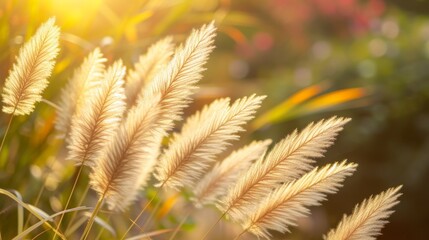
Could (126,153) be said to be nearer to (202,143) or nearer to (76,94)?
(202,143)

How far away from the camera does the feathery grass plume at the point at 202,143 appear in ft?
4.09

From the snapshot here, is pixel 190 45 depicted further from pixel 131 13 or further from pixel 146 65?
pixel 131 13

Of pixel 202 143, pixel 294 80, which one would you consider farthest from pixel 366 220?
pixel 294 80

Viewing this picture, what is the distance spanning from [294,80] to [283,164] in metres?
5.51

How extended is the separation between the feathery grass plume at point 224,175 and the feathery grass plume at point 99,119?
0.25 metres

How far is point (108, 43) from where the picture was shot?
86.9 inches

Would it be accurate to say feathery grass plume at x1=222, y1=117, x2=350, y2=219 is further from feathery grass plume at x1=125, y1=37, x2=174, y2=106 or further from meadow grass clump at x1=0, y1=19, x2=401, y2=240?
feathery grass plume at x1=125, y1=37, x2=174, y2=106

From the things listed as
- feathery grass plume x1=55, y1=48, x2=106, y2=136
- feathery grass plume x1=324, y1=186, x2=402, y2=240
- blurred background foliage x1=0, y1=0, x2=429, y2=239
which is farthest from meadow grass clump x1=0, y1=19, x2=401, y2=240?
blurred background foliage x1=0, y1=0, x2=429, y2=239

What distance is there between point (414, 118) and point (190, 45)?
456 centimetres

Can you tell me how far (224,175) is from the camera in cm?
150

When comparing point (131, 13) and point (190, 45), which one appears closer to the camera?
point (190, 45)

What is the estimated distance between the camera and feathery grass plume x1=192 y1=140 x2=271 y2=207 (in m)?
1.49

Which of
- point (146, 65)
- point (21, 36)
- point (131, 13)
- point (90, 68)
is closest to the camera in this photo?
point (90, 68)

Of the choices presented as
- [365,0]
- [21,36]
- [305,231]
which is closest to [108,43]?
[21,36]
